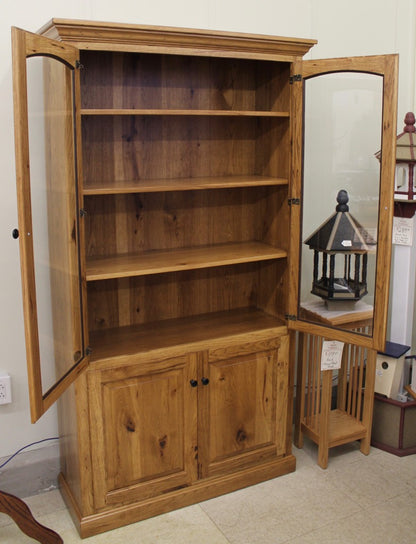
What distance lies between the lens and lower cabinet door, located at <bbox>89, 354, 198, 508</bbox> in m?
2.48

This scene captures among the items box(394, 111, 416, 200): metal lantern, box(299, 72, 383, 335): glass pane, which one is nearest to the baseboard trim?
box(299, 72, 383, 335): glass pane

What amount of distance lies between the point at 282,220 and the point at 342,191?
0.97 feet

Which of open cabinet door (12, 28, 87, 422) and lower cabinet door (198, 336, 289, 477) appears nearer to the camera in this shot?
open cabinet door (12, 28, 87, 422)

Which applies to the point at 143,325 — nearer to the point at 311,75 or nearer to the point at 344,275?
the point at 344,275

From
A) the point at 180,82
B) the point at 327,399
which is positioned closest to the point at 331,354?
the point at 327,399

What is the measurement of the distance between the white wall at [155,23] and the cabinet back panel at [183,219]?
0.37 m

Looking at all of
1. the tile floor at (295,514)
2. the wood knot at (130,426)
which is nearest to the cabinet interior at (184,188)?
the wood knot at (130,426)

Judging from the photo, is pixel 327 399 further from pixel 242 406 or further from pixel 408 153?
pixel 408 153

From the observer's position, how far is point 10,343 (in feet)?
8.55

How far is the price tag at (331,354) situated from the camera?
2920mm

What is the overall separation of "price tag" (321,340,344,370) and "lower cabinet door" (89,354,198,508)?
2.21ft

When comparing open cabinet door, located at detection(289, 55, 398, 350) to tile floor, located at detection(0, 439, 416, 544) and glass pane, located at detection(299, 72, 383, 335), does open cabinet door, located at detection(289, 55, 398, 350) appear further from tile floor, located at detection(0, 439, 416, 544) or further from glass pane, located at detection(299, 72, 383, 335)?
tile floor, located at detection(0, 439, 416, 544)

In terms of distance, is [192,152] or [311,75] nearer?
[311,75]

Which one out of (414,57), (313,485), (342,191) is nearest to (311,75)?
(342,191)
